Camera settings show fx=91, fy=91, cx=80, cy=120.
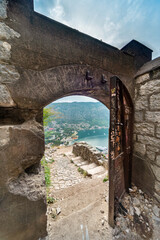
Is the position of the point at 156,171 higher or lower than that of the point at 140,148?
lower

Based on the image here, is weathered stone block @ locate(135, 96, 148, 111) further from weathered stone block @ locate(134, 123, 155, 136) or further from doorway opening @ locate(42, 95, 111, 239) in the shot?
doorway opening @ locate(42, 95, 111, 239)

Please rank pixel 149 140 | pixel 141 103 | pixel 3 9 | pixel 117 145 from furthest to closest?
pixel 141 103
pixel 149 140
pixel 117 145
pixel 3 9

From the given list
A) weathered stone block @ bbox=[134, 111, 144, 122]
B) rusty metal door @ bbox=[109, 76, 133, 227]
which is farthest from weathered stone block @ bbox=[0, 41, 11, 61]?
weathered stone block @ bbox=[134, 111, 144, 122]

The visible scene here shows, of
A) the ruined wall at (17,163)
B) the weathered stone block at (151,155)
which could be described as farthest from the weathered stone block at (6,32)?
the weathered stone block at (151,155)

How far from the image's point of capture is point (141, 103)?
5.43 ft

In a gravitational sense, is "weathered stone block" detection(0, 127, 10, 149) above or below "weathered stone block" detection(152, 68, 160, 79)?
below

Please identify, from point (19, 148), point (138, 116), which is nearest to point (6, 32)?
point (19, 148)

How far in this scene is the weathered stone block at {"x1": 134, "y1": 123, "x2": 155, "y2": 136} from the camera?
1501mm

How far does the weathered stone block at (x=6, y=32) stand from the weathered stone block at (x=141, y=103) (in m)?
2.01

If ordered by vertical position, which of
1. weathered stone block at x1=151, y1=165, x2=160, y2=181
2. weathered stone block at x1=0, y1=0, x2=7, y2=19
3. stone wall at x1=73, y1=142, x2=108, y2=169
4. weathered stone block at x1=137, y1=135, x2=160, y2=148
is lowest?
stone wall at x1=73, y1=142, x2=108, y2=169

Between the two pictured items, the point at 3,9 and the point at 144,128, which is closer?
the point at 3,9

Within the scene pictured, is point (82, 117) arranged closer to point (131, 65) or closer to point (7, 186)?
point (131, 65)

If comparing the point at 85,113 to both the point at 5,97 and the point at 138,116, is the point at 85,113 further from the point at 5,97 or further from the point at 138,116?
the point at 5,97

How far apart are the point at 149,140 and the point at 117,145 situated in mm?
748
